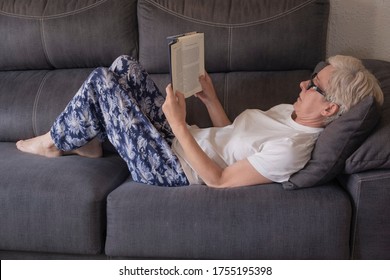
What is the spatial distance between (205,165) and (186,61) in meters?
0.37

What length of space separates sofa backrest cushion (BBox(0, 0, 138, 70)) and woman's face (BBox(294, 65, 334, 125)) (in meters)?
0.88

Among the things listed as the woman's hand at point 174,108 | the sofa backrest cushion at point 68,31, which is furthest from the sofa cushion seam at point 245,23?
the woman's hand at point 174,108

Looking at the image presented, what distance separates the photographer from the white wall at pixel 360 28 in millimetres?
2072

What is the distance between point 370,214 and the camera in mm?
1365

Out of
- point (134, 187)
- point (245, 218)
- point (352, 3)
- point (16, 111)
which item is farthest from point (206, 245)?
point (352, 3)

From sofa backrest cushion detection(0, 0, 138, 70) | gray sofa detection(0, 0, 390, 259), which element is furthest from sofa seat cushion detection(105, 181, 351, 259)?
sofa backrest cushion detection(0, 0, 138, 70)

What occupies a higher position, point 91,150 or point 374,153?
point 374,153

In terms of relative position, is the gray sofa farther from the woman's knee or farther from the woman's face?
the woman's knee

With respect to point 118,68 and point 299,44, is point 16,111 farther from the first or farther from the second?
point 299,44

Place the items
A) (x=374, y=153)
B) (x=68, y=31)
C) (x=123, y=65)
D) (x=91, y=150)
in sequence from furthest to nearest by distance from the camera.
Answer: (x=68, y=31) → (x=91, y=150) → (x=123, y=65) → (x=374, y=153)

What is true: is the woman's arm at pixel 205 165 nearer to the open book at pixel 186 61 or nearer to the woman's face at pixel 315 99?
the open book at pixel 186 61

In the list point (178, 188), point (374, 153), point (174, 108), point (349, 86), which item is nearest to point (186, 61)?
point (174, 108)

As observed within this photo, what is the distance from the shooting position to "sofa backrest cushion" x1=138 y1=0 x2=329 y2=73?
6.16ft

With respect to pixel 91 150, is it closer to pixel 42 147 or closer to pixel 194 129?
pixel 42 147
